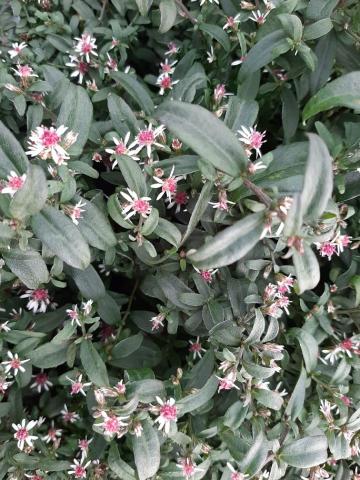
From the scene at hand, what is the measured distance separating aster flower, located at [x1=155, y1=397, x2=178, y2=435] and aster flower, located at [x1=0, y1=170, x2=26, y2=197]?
0.55 meters

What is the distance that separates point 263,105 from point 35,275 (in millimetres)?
870

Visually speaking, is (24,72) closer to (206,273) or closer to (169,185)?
(169,185)

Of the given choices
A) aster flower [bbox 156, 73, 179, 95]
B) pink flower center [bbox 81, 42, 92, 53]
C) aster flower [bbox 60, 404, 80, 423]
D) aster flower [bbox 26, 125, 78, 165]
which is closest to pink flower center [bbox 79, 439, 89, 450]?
aster flower [bbox 60, 404, 80, 423]

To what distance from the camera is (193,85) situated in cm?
149

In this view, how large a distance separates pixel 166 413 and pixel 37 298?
1.71 ft

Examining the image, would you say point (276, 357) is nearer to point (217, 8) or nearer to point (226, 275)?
point (226, 275)

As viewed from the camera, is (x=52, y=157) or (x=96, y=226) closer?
(x=52, y=157)

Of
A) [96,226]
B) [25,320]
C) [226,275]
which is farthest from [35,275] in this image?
[226,275]

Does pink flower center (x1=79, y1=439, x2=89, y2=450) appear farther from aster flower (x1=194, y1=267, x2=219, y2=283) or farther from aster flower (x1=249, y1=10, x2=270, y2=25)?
aster flower (x1=249, y1=10, x2=270, y2=25)

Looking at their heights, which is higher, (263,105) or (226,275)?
(263,105)

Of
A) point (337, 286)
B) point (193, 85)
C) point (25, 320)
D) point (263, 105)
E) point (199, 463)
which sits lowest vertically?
point (199, 463)

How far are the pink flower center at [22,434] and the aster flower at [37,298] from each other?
32 centimetres

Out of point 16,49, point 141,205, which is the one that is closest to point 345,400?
point 141,205

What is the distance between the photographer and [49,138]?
46.1 inches
